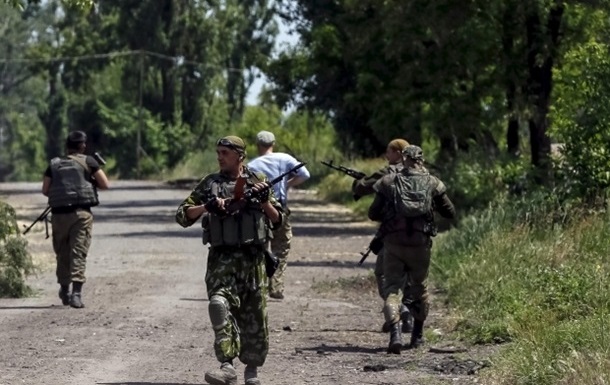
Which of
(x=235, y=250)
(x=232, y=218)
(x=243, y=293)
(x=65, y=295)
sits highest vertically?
(x=232, y=218)

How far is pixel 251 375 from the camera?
36.3 feet

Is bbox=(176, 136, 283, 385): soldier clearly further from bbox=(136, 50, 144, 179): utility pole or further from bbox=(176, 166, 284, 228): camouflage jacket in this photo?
bbox=(136, 50, 144, 179): utility pole

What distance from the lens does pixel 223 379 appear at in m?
10.7

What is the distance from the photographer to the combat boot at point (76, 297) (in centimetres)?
1659

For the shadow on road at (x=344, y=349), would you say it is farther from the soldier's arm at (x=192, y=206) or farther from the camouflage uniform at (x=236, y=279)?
the soldier's arm at (x=192, y=206)

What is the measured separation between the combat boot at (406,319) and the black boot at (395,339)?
0.33 m

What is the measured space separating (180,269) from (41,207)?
79.1 feet

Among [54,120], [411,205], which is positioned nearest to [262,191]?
[411,205]

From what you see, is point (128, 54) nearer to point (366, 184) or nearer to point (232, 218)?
point (366, 184)

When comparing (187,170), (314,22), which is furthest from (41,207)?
(187,170)

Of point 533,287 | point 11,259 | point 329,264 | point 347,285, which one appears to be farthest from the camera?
point 329,264

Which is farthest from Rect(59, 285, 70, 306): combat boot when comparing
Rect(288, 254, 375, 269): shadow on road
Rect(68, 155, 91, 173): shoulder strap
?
Rect(288, 254, 375, 269): shadow on road

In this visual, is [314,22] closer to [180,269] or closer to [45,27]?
[180,269]

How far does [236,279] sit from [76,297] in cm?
593
